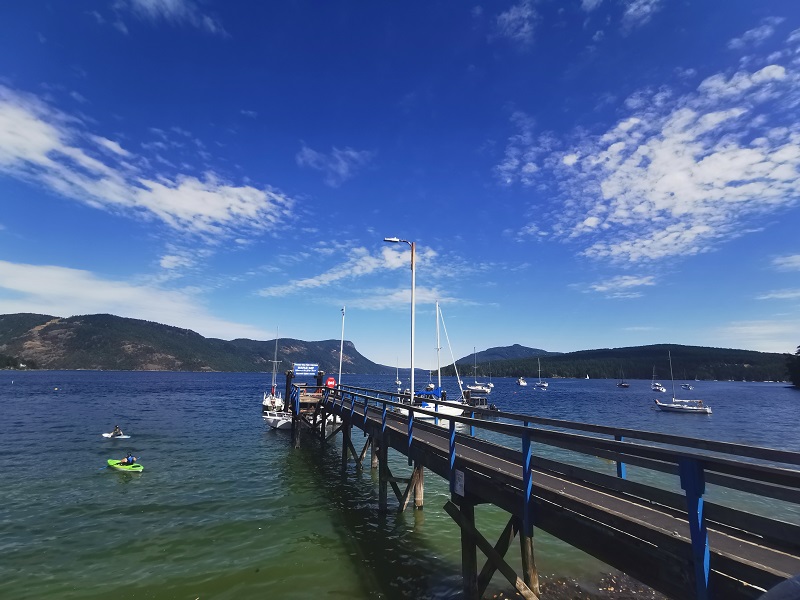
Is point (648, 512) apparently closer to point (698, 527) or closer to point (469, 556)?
point (698, 527)

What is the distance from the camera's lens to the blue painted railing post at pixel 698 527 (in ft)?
15.7

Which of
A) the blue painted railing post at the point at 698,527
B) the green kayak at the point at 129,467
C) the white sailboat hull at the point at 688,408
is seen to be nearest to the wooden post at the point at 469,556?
A: the blue painted railing post at the point at 698,527

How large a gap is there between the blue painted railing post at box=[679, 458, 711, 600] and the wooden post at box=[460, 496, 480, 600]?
5.50 m

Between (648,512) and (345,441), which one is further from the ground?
(648,512)

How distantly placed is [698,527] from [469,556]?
20.6 feet

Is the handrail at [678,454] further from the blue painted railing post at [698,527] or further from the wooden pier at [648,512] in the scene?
the blue painted railing post at [698,527]

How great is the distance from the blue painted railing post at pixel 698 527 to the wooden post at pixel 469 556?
5.50 metres

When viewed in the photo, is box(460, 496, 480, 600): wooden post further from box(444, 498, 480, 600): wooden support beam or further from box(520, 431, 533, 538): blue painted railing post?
box(520, 431, 533, 538): blue painted railing post

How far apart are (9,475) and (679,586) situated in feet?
94.1

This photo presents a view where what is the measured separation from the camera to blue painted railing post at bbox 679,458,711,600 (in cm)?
479

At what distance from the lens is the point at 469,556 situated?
9930 millimetres

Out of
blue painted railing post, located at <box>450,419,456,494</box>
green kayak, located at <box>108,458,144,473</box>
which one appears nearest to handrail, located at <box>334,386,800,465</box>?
blue painted railing post, located at <box>450,419,456,494</box>

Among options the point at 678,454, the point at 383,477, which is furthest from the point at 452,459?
the point at 383,477

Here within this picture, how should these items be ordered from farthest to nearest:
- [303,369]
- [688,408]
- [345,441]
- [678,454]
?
[688,408] < [303,369] < [345,441] < [678,454]
